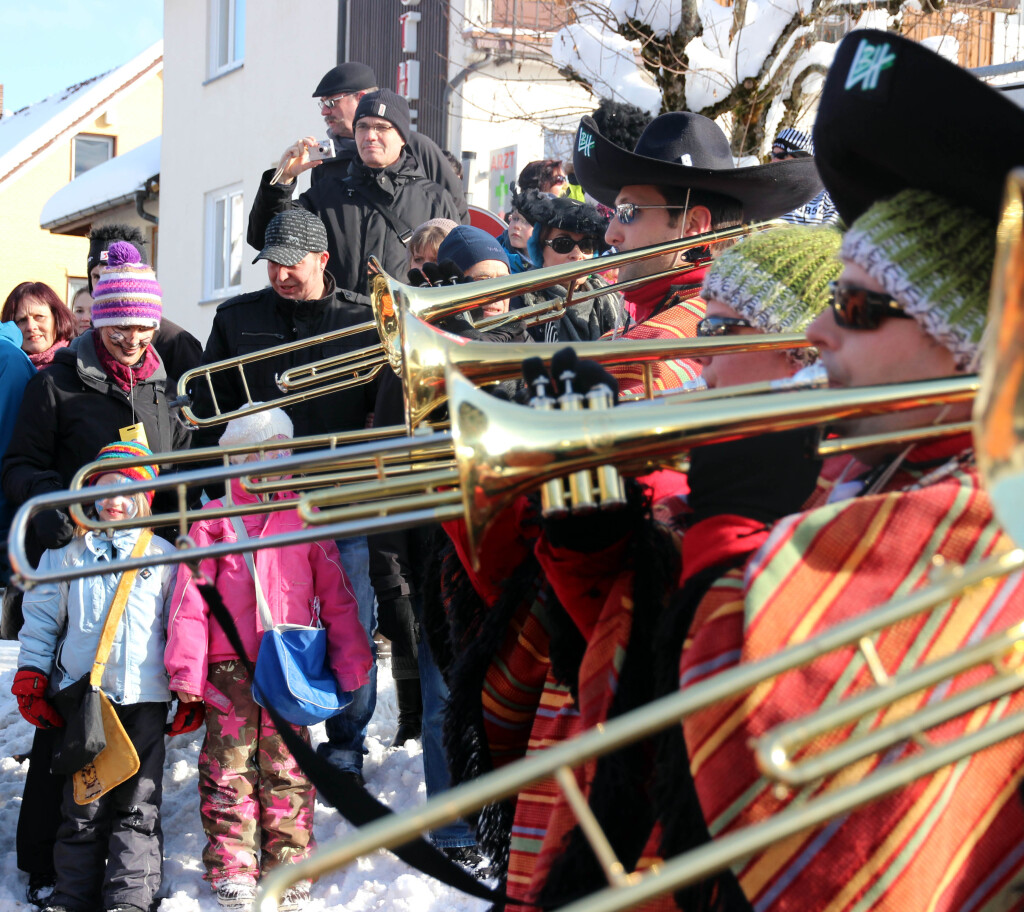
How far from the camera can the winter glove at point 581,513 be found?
5.17ft

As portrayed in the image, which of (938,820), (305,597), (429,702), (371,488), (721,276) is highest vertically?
(721,276)

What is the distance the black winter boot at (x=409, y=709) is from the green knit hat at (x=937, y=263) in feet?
11.6

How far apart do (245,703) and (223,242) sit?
38.7ft

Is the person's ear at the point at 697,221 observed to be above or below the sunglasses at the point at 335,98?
below

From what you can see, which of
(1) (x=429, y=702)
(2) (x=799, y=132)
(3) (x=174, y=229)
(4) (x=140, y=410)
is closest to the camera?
(1) (x=429, y=702)

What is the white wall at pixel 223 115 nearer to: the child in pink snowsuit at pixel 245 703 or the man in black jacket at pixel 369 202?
the man in black jacket at pixel 369 202

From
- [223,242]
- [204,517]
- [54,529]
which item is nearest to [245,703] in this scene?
[54,529]

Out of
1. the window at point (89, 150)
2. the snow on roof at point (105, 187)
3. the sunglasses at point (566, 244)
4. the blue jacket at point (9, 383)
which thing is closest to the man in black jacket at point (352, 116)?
the sunglasses at point (566, 244)

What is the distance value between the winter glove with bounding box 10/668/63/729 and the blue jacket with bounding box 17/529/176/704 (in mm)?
25

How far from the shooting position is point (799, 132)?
4781 mm

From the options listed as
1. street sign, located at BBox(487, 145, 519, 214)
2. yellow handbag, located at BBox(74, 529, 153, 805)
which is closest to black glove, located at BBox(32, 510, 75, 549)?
yellow handbag, located at BBox(74, 529, 153, 805)

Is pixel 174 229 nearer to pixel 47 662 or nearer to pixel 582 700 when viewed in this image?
pixel 47 662

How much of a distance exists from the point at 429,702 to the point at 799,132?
259 cm

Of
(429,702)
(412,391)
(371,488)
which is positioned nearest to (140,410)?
(429,702)
